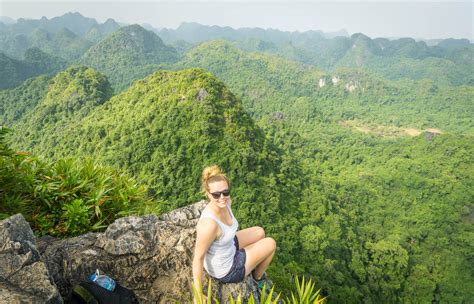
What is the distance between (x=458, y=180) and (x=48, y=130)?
5603cm

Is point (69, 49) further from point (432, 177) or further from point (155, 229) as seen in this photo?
point (155, 229)

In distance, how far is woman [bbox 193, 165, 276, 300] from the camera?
3226mm

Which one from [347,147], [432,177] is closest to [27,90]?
[347,147]

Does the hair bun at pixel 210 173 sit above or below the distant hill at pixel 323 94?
above

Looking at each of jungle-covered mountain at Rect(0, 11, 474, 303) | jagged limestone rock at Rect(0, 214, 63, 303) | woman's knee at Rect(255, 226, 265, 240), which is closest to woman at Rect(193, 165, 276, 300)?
woman's knee at Rect(255, 226, 265, 240)

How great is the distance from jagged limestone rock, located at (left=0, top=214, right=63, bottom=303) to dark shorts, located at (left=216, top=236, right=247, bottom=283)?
1.70m

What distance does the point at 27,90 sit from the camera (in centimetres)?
5606

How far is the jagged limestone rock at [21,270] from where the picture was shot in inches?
90.5

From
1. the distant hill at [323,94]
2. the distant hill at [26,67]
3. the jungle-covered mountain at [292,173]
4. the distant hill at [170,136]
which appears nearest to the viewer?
the jungle-covered mountain at [292,173]

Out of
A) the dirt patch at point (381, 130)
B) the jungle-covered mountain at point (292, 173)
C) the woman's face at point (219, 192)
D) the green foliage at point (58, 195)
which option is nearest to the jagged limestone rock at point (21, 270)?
the green foliage at point (58, 195)

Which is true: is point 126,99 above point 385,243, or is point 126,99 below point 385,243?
above

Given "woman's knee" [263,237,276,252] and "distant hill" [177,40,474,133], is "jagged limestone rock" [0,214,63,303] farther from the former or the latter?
"distant hill" [177,40,474,133]

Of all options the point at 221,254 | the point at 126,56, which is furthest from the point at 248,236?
the point at 126,56

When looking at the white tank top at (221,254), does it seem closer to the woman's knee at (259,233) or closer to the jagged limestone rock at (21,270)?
the woman's knee at (259,233)
